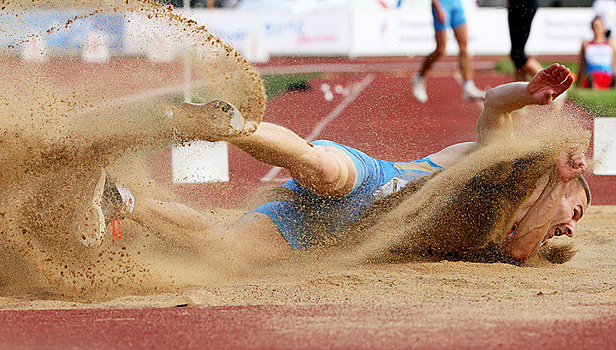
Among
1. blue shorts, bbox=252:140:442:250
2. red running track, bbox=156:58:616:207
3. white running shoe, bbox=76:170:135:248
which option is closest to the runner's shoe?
white running shoe, bbox=76:170:135:248

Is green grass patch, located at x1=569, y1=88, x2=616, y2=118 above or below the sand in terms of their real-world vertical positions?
above

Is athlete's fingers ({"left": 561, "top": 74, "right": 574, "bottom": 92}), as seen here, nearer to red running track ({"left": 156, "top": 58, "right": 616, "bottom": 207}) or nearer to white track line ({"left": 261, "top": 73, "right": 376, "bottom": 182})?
red running track ({"left": 156, "top": 58, "right": 616, "bottom": 207})

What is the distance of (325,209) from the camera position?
3459mm

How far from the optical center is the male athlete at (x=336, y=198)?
3.14m

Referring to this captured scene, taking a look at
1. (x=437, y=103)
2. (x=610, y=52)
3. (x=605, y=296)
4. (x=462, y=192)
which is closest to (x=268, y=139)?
(x=462, y=192)

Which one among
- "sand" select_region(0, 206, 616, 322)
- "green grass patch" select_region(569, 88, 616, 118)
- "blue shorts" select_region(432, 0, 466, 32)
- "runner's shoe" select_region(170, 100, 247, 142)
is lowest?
"sand" select_region(0, 206, 616, 322)

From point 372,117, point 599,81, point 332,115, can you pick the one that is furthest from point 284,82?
point 599,81

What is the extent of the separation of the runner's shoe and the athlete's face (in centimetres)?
162

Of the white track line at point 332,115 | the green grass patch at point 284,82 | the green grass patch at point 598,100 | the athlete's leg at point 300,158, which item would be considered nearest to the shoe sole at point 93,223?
the athlete's leg at point 300,158

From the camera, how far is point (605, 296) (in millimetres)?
Answer: 2998

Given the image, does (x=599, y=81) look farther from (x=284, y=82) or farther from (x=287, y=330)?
(x=287, y=330)

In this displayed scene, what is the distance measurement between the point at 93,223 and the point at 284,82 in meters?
12.4

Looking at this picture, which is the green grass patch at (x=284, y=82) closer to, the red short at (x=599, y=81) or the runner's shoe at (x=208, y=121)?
the red short at (x=599, y=81)

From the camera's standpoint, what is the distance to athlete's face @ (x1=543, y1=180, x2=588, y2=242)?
353cm
